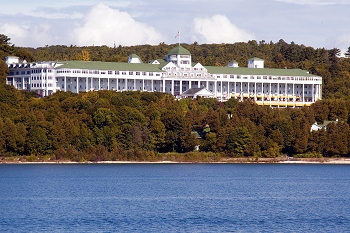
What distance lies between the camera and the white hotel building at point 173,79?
142m

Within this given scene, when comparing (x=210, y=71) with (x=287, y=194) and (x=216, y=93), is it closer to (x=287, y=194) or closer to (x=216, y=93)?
(x=216, y=93)

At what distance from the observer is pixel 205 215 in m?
60.2

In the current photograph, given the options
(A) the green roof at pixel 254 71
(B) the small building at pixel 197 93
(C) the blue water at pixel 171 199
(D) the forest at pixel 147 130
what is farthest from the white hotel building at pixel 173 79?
(C) the blue water at pixel 171 199

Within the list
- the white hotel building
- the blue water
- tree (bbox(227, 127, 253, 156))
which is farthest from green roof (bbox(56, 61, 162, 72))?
the blue water

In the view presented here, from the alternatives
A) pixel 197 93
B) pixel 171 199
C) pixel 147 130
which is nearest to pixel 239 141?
pixel 147 130

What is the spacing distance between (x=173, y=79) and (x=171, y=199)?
8139cm

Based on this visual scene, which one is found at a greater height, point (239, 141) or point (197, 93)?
point (197, 93)

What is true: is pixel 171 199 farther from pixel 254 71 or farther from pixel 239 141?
pixel 254 71

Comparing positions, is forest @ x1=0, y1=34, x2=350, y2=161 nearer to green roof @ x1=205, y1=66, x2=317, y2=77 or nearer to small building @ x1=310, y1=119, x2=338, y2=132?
small building @ x1=310, y1=119, x2=338, y2=132

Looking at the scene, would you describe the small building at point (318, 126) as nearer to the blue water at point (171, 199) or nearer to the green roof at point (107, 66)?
the blue water at point (171, 199)

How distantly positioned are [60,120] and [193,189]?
38779 mm

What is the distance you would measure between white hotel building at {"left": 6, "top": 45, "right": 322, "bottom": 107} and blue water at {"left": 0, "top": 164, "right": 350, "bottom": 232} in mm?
37050

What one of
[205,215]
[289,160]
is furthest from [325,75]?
[205,215]

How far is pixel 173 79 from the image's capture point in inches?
5930
